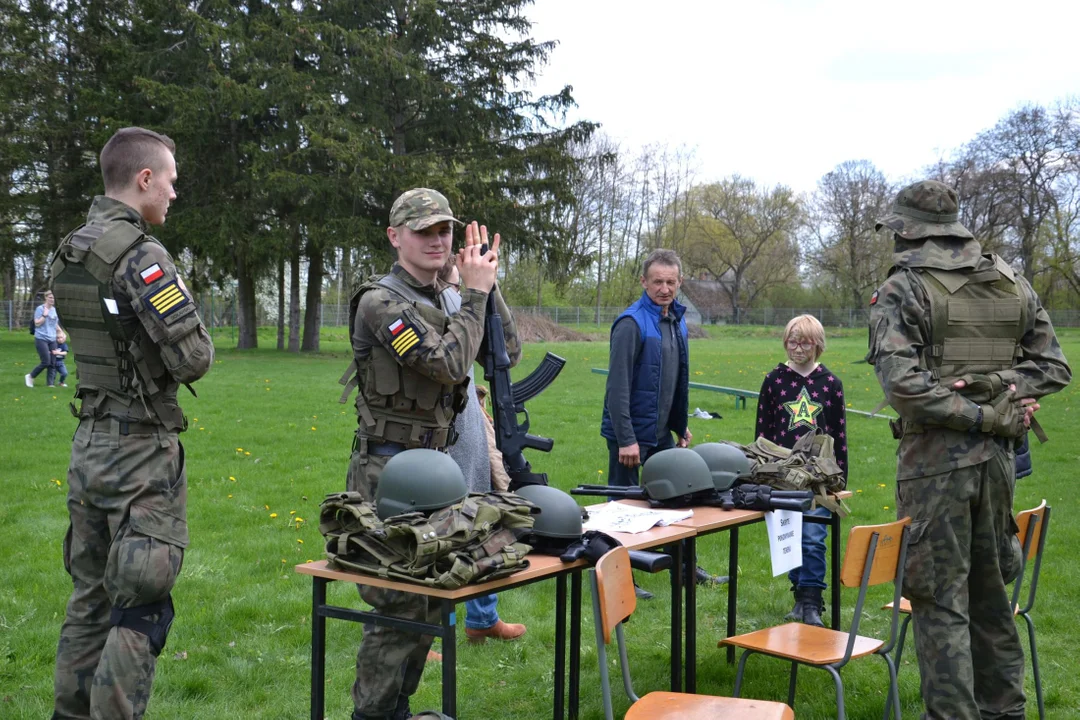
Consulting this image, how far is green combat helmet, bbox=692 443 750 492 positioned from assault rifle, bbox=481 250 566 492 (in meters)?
1.10

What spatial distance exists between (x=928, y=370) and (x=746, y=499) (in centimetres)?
113

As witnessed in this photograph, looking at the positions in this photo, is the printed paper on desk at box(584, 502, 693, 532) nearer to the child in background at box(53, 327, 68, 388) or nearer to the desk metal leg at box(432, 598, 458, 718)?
the desk metal leg at box(432, 598, 458, 718)

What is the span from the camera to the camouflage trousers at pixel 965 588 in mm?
4094

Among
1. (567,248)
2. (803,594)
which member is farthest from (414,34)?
(803,594)

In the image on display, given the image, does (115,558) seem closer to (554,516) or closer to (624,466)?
(554,516)

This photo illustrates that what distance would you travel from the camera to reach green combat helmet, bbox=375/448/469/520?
11.4 ft

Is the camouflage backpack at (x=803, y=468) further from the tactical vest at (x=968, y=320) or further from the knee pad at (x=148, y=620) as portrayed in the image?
the knee pad at (x=148, y=620)

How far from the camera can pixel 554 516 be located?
376 cm

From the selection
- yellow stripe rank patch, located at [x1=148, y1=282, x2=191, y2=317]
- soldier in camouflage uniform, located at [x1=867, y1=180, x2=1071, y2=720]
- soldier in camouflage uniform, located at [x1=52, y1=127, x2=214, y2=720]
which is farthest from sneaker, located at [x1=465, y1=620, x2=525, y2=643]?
yellow stripe rank patch, located at [x1=148, y1=282, x2=191, y2=317]

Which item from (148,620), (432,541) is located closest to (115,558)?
(148,620)

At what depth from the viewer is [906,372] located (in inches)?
162

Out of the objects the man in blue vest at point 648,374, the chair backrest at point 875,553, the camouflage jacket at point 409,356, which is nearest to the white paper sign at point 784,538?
the chair backrest at point 875,553

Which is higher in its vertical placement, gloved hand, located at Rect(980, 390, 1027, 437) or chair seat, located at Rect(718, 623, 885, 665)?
gloved hand, located at Rect(980, 390, 1027, 437)

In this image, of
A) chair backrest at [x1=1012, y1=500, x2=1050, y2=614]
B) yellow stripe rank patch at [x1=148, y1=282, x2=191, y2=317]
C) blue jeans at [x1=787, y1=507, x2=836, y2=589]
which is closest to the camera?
yellow stripe rank patch at [x1=148, y1=282, x2=191, y2=317]
